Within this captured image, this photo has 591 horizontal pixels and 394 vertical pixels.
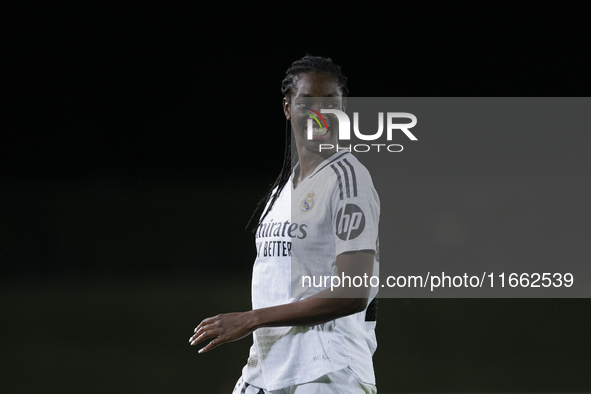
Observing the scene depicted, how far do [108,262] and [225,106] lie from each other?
1.49 m

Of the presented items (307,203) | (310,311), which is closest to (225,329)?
(310,311)

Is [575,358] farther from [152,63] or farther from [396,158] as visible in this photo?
[152,63]

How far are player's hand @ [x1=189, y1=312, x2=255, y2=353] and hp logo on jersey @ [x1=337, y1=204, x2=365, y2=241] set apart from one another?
0.92 ft

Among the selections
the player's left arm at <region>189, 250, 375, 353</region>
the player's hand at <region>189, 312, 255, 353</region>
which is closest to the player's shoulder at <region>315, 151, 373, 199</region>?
the player's left arm at <region>189, 250, 375, 353</region>

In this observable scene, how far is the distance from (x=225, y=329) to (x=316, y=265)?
0.26 meters

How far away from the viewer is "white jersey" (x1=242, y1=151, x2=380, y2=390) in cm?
122

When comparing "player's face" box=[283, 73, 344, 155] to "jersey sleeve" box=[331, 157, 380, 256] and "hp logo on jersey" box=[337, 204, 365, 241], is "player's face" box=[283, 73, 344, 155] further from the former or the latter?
"hp logo on jersey" box=[337, 204, 365, 241]

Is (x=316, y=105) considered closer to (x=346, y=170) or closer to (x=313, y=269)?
(x=346, y=170)

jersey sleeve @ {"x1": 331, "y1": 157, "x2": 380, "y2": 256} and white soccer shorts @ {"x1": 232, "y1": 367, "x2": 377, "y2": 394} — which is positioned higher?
jersey sleeve @ {"x1": 331, "y1": 157, "x2": 380, "y2": 256}

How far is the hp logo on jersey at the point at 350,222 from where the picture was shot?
3.90 ft

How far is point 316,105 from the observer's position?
4.43 ft

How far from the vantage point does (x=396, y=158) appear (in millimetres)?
2549

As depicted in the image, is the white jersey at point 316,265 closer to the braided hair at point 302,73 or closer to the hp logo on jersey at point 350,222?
the hp logo on jersey at point 350,222

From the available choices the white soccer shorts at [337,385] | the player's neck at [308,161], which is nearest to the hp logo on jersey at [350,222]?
the player's neck at [308,161]
